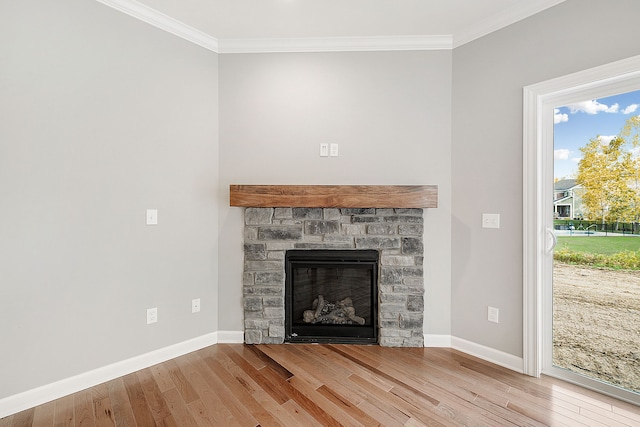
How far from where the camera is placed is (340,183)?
2.53m

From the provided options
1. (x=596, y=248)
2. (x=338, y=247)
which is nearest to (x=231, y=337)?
(x=338, y=247)

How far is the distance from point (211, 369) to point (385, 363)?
→ 1.28 m

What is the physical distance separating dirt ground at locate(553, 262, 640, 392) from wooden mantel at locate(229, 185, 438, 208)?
1.05m

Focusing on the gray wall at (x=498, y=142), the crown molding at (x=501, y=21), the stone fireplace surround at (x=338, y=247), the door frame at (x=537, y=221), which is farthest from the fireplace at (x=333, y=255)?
the crown molding at (x=501, y=21)

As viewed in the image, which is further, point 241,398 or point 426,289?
point 426,289

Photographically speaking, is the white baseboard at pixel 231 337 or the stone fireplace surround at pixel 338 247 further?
the white baseboard at pixel 231 337

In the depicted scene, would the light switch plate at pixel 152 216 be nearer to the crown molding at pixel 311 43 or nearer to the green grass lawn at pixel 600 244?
the crown molding at pixel 311 43

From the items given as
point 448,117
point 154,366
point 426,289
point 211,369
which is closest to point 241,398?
point 211,369

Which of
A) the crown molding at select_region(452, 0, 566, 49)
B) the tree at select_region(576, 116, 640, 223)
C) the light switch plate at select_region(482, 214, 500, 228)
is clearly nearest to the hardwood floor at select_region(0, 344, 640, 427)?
the light switch plate at select_region(482, 214, 500, 228)

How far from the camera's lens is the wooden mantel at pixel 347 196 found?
2303 mm

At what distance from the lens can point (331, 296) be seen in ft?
8.90

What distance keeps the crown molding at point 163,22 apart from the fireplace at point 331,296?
1.92 meters

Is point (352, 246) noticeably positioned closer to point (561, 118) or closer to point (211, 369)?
point (211, 369)

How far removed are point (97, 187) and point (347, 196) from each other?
1735mm
